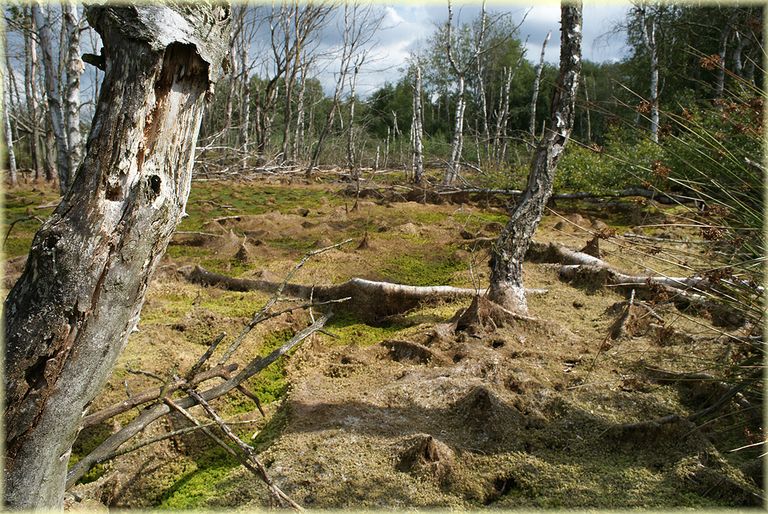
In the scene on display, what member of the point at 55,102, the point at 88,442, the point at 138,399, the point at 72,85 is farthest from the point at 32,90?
the point at 138,399

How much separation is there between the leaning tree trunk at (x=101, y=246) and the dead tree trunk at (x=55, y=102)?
297 inches

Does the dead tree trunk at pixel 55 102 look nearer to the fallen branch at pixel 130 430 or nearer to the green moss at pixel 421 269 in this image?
the green moss at pixel 421 269

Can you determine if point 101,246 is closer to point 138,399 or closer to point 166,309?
point 138,399

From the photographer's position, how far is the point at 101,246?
141 cm

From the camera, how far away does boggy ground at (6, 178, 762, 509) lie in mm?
2682

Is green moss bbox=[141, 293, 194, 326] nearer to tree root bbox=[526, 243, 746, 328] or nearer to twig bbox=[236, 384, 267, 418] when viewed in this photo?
twig bbox=[236, 384, 267, 418]

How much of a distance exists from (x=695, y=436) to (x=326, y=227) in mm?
6817

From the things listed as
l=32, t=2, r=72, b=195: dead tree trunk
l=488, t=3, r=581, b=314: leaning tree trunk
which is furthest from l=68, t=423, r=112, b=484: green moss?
l=32, t=2, r=72, b=195: dead tree trunk

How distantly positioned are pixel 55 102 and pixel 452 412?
30.9 ft

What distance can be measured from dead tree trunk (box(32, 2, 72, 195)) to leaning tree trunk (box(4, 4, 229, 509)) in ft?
24.7

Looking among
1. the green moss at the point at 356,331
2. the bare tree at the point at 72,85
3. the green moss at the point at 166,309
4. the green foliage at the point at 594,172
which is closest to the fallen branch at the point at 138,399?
the green moss at the point at 356,331

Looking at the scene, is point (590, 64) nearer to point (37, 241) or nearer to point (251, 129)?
point (251, 129)

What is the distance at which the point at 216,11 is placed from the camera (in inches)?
61.7

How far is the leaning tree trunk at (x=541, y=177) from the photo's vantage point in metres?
4.59
